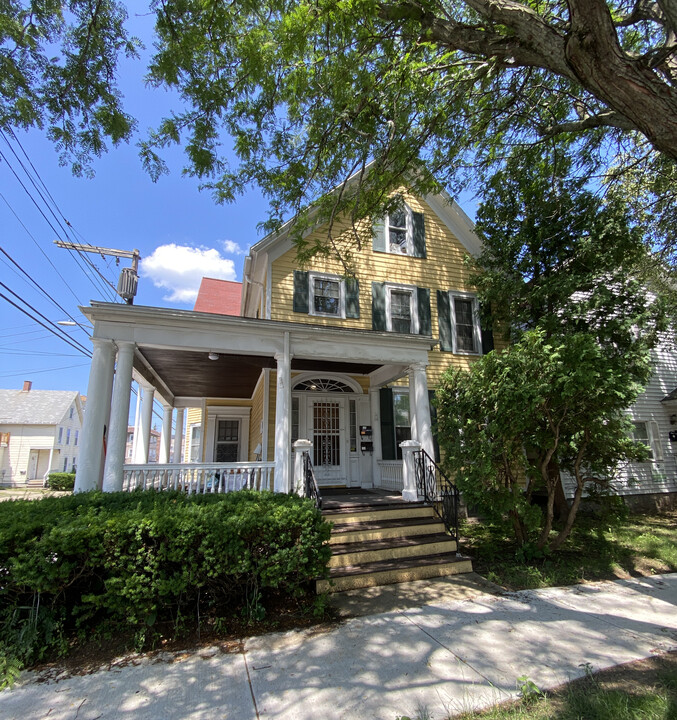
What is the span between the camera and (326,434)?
996 cm

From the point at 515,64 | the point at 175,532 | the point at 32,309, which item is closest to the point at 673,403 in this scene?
the point at 515,64

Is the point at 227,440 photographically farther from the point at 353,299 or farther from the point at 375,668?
the point at 375,668

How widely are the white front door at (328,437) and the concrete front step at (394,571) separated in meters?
3.87

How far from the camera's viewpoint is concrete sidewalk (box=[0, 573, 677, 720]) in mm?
2979

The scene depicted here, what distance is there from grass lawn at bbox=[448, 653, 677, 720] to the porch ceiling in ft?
20.4

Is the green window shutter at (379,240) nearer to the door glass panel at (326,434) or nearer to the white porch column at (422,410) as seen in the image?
the white porch column at (422,410)

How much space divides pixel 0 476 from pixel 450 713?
37682mm

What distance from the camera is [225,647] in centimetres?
389

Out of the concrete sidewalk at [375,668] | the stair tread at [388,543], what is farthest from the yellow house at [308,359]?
the concrete sidewalk at [375,668]

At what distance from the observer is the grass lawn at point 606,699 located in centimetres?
275

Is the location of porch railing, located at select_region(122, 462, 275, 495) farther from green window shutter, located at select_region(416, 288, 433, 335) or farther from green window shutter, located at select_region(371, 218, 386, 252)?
green window shutter, located at select_region(371, 218, 386, 252)

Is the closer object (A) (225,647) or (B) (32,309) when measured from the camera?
(A) (225,647)

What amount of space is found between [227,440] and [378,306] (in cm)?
659

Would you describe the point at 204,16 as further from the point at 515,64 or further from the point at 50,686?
the point at 50,686
